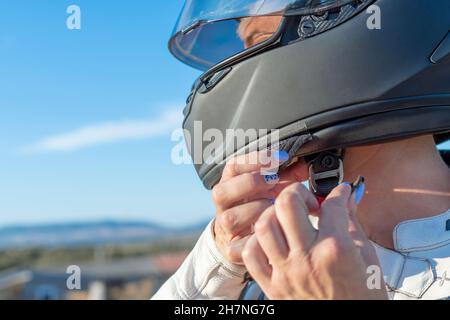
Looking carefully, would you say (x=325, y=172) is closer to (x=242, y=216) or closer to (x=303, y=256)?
(x=242, y=216)

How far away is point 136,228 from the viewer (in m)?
32.2

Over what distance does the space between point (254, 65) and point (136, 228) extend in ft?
103

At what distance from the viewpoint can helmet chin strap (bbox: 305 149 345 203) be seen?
1.50m

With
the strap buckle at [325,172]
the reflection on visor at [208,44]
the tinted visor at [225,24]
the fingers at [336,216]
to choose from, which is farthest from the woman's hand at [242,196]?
the reflection on visor at [208,44]

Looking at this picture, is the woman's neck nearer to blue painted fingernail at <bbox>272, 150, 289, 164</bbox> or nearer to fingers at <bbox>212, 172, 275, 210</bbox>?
blue painted fingernail at <bbox>272, 150, 289, 164</bbox>

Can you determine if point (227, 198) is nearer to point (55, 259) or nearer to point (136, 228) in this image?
point (136, 228)

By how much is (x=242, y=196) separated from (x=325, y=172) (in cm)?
30

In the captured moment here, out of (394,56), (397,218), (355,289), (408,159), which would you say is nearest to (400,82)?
(394,56)

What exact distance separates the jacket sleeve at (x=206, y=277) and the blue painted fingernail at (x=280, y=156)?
14.5 inches

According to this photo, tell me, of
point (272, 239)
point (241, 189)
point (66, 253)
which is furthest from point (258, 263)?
point (66, 253)

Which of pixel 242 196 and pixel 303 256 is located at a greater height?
pixel 242 196

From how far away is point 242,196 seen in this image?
1.33 metres

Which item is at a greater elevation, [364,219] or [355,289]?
[364,219]
